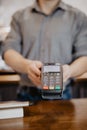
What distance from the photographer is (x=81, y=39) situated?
1.00 m

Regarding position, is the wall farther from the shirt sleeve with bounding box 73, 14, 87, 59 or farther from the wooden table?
the wooden table

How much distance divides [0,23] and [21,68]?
3.12ft

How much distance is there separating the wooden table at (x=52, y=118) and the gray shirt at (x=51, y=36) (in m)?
0.27

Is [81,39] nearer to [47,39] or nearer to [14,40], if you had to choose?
[47,39]

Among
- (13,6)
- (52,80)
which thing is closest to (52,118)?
(52,80)

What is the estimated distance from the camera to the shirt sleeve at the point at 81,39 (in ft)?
3.22

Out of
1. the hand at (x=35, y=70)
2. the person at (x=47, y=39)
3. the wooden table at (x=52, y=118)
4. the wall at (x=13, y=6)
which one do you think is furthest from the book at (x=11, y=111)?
the wall at (x=13, y=6)

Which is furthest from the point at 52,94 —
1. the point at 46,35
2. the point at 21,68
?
the point at 46,35

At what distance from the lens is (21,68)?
0.93 m

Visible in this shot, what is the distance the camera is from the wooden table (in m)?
0.58

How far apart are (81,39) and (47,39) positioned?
136 mm

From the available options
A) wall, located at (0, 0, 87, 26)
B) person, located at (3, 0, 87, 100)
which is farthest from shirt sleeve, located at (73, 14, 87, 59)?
wall, located at (0, 0, 87, 26)

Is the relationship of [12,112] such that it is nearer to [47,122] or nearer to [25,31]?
[47,122]

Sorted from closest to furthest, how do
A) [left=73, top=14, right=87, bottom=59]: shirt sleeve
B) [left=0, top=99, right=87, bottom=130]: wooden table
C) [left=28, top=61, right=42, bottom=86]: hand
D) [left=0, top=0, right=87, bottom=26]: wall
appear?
[left=0, top=99, right=87, bottom=130]: wooden table, [left=28, top=61, right=42, bottom=86]: hand, [left=73, top=14, right=87, bottom=59]: shirt sleeve, [left=0, top=0, right=87, bottom=26]: wall
